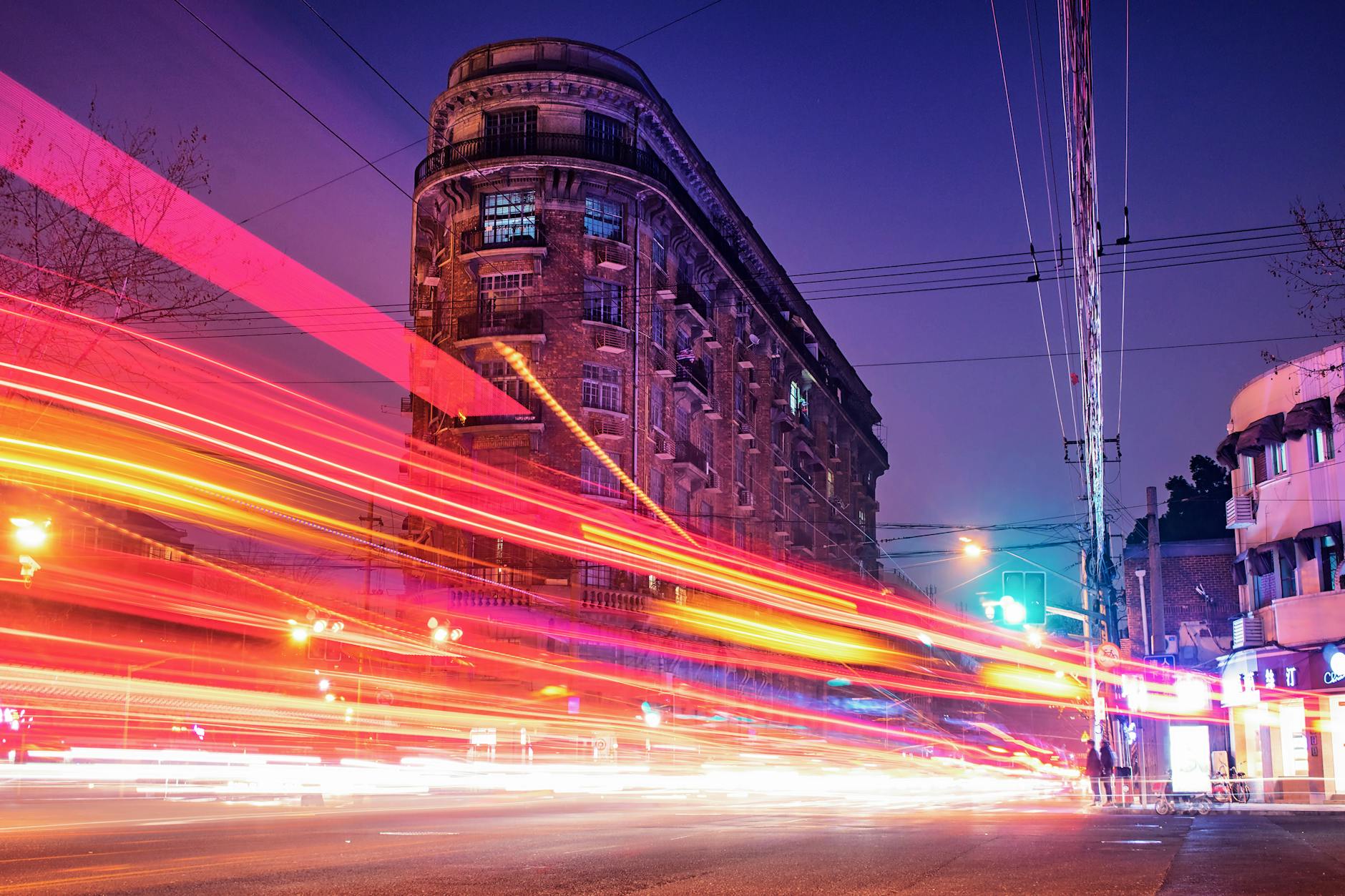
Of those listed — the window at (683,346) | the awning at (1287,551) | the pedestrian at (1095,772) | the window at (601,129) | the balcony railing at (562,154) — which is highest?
the window at (601,129)

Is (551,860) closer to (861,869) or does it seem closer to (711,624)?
(861,869)

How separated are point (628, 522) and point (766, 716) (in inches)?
731

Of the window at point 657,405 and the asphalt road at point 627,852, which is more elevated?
the window at point 657,405

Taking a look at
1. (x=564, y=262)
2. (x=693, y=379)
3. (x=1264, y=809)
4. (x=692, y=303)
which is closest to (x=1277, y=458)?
(x=1264, y=809)

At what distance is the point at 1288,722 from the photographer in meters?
38.2

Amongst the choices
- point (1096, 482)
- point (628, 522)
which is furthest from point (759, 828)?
point (628, 522)

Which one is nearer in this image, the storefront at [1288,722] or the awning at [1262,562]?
the storefront at [1288,722]

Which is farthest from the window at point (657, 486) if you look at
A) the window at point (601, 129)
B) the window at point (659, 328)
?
the window at point (601, 129)

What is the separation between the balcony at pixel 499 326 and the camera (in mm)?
46375

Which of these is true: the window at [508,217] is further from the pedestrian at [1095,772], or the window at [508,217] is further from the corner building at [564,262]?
the pedestrian at [1095,772]

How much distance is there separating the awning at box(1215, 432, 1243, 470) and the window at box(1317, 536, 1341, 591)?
580 cm

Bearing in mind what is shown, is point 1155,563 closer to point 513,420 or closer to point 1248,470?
point 1248,470

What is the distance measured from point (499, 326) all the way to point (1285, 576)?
27.2 m

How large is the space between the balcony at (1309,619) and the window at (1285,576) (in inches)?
32.1
